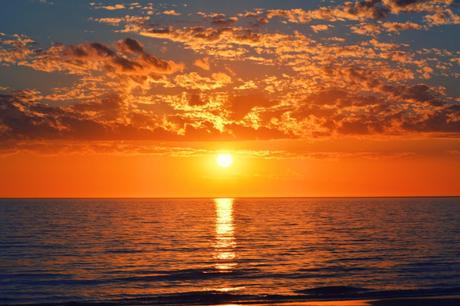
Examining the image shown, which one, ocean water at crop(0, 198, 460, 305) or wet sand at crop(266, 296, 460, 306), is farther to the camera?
ocean water at crop(0, 198, 460, 305)

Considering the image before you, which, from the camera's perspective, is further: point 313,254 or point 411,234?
point 411,234

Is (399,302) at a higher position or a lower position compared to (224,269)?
lower

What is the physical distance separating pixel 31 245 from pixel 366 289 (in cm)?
4897

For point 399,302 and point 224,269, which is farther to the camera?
point 224,269

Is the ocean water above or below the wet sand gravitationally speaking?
above

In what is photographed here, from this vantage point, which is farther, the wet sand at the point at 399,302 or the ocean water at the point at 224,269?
the ocean water at the point at 224,269

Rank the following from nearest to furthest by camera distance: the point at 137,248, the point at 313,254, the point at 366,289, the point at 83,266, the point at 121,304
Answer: the point at 121,304
the point at 366,289
the point at 83,266
the point at 313,254
the point at 137,248

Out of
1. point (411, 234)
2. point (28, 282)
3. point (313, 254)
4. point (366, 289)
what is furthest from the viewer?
point (411, 234)

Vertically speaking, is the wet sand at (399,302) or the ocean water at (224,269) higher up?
the ocean water at (224,269)

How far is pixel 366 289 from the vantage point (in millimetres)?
42438

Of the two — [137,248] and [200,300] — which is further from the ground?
[137,248]

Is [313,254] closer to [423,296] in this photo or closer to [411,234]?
[423,296]

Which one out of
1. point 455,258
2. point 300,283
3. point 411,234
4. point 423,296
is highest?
point 411,234

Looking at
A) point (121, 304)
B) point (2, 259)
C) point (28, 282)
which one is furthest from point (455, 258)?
point (2, 259)
